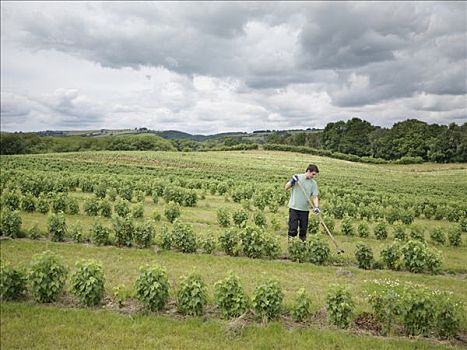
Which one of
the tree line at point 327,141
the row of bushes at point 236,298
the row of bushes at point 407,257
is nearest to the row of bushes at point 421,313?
the row of bushes at point 236,298

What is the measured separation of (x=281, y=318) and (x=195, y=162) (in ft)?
156

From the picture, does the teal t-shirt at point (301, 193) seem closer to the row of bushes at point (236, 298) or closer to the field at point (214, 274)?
the field at point (214, 274)

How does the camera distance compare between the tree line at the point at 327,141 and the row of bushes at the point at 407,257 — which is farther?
the tree line at the point at 327,141

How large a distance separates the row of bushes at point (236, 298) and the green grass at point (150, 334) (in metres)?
0.32

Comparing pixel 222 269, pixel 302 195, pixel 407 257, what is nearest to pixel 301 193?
pixel 302 195

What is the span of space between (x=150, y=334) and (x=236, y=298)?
1.75m

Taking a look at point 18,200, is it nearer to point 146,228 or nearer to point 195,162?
point 146,228

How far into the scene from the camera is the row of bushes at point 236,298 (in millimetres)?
7031

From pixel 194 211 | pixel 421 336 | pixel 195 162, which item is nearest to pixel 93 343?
pixel 421 336

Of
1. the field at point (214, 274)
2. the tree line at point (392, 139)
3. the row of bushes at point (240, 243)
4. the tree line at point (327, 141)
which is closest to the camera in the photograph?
the field at point (214, 274)

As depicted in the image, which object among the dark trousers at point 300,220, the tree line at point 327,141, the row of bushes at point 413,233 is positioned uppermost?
the tree line at point 327,141

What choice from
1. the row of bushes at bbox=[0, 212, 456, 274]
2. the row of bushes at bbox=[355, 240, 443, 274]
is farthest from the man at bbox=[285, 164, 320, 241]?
the row of bushes at bbox=[355, 240, 443, 274]

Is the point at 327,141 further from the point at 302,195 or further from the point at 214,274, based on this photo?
the point at 214,274

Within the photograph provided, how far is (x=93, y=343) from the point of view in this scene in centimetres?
630
